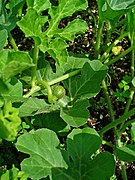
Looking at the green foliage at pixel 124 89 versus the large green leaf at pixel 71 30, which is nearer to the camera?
the large green leaf at pixel 71 30

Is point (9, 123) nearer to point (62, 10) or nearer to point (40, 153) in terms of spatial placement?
point (40, 153)

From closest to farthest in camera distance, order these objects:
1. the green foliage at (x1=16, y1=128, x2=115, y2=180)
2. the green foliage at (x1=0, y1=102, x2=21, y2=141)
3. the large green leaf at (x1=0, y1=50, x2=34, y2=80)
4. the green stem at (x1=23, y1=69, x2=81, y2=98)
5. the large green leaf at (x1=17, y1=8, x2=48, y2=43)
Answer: the green foliage at (x1=0, y1=102, x2=21, y2=141)
the large green leaf at (x1=0, y1=50, x2=34, y2=80)
the large green leaf at (x1=17, y1=8, x2=48, y2=43)
the green foliage at (x1=16, y1=128, x2=115, y2=180)
the green stem at (x1=23, y1=69, x2=81, y2=98)

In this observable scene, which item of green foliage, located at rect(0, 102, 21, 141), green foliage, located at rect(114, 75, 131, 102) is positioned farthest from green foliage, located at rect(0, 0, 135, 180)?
green foliage, located at rect(114, 75, 131, 102)

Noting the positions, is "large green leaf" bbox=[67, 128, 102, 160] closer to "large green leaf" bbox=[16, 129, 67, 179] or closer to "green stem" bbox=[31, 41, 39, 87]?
"large green leaf" bbox=[16, 129, 67, 179]

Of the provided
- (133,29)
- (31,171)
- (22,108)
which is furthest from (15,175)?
(133,29)

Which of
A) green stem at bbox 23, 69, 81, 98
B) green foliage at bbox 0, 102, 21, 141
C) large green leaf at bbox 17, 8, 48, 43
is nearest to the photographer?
green foliage at bbox 0, 102, 21, 141

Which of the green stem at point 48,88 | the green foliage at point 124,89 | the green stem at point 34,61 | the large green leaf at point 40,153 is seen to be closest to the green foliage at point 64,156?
the large green leaf at point 40,153

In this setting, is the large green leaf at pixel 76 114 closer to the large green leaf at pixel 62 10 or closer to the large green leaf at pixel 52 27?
the large green leaf at pixel 52 27

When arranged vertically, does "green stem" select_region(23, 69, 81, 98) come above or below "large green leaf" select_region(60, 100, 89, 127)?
above
